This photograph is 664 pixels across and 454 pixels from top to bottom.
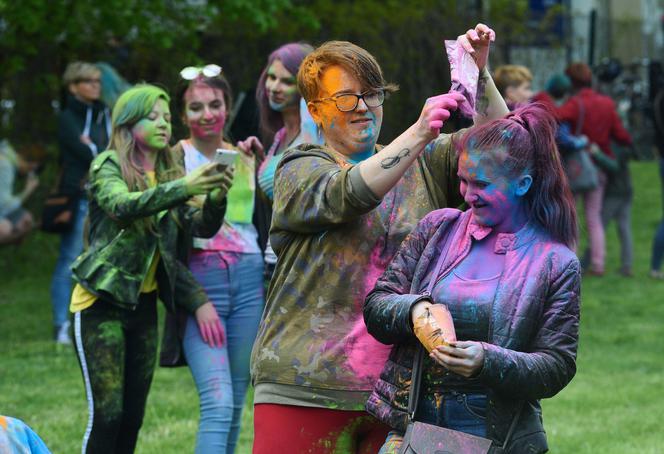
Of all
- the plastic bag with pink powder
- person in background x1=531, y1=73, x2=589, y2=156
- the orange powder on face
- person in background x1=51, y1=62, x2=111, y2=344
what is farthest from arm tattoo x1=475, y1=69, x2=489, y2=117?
person in background x1=531, y1=73, x2=589, y2=156

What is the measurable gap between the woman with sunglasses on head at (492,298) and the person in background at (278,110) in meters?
1.78

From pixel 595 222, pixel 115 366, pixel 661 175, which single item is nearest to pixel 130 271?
pixel 115 366

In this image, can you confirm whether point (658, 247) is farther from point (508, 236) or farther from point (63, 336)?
point (508, 236)

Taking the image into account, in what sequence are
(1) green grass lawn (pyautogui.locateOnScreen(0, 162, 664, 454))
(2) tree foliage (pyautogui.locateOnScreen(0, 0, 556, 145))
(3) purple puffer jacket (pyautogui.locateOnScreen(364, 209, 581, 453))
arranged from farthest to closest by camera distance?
(2) tree foliage (pyautogui.locateOnScreen(0, 0, 556, 145))
(1) green grass lawn (pyautogui.locateOnScreen(0, 162, 664, 454))
(3) purple puffer jacket (pyautogui.locateOnScreen(364, 209, 581, 453))

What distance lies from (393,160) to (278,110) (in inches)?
81.4

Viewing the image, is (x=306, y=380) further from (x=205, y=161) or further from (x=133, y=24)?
(x=133, y=24)

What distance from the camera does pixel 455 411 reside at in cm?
328

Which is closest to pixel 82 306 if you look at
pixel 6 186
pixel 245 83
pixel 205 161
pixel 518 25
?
pixel 205 161

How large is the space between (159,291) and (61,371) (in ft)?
12.1

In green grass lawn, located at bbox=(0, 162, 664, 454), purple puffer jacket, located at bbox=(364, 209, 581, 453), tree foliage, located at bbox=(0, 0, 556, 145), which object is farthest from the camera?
tree foliage, located at bbox=(0, 0, 556, 145)

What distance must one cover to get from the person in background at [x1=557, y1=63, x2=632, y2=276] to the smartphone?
307 inches

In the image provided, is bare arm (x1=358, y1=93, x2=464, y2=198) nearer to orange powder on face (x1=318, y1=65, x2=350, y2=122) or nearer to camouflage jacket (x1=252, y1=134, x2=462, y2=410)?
camouflage jacket (x1=252, y1=134, x2=462, y2=410)

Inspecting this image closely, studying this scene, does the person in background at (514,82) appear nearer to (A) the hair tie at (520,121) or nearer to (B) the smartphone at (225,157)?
(B) the smartphone at (225,157)

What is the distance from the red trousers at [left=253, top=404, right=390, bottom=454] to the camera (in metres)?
3.59
